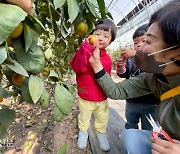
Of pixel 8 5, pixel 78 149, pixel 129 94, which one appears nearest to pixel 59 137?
pixel 78 149

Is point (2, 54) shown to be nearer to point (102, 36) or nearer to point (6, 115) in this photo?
point (6, 115)

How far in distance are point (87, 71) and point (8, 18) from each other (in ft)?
3.68

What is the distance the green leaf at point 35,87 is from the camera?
412 mm

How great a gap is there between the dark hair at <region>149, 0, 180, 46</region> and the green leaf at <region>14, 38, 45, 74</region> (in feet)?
Result: 1.53

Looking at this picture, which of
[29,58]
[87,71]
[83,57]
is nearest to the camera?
[29,58]

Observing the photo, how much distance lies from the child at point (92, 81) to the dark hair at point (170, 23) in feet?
1.80

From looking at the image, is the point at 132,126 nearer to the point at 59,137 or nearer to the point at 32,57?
the point at 59,137

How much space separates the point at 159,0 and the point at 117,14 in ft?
14.4

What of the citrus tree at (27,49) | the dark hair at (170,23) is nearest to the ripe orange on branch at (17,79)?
the citrus tree at (27,49)

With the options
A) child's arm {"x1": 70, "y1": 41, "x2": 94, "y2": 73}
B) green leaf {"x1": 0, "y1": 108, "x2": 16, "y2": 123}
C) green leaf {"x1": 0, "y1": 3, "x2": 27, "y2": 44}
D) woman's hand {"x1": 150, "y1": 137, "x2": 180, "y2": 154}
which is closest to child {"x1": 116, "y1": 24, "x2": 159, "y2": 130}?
child's arm {"x1": 70, "y1": 41, "x2": 94, "y2": 73}

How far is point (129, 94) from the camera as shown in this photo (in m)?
1.15

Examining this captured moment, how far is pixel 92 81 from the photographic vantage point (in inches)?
55.7

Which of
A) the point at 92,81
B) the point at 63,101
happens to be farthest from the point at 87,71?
the point at 63,101

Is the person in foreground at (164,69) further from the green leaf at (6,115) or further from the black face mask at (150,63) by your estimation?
the green leaf at (6,115)
